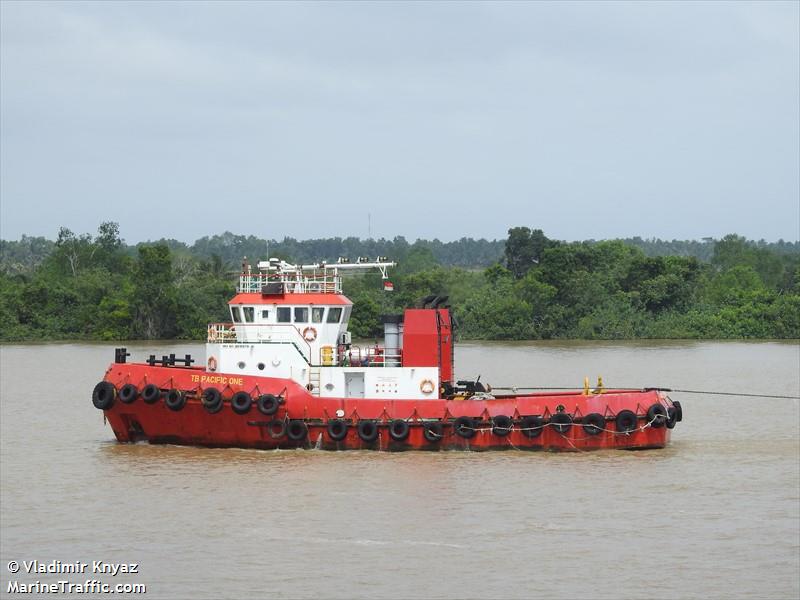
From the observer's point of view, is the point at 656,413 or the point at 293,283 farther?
the point at 293,283

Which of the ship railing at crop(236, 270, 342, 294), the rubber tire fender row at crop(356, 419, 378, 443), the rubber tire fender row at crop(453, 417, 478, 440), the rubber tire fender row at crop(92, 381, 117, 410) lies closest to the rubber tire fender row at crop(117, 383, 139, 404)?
the rubber tire fender row at crop(92, 381, 117, 410)

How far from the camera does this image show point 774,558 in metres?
16.6

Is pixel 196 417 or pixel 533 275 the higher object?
pixel 533 275

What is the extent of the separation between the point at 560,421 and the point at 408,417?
2989mm

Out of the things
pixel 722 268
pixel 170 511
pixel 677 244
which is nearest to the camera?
pixel 170 511

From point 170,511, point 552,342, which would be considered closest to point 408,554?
point 170,511

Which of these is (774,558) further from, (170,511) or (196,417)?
(196,417)

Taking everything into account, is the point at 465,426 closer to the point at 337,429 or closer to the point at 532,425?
the point at 532,425

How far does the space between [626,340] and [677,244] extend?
13545 cm

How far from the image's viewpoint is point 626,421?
76.6ft

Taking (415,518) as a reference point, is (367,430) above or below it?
above

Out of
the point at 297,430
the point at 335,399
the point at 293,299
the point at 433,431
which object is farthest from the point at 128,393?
the point at 433,431

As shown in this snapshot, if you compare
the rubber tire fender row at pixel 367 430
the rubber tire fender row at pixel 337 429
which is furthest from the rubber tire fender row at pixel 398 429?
the rubber tire fender row at pixel 337 429

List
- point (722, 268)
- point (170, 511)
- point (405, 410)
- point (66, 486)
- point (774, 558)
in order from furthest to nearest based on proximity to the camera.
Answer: point (722, 268), point (405, 410), point (66, 486), point (170, 511), point (774, 558)
